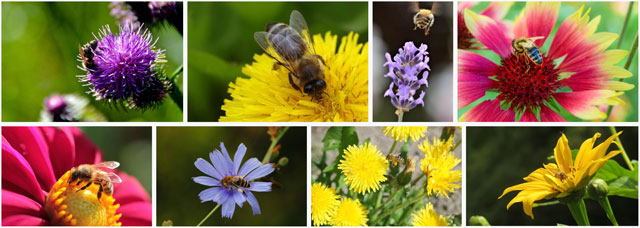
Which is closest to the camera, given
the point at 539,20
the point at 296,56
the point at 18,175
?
the point at 296,56

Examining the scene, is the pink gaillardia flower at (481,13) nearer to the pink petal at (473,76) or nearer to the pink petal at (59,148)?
the pink petal at (473,76)

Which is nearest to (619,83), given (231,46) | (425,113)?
(425,113)

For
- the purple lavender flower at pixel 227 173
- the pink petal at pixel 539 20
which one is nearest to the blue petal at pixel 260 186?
the purple lavender flower at pixel 227 173

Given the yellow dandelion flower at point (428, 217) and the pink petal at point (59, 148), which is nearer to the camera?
the pink petal at point (59, 148)

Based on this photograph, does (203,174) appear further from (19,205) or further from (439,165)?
(439,165)

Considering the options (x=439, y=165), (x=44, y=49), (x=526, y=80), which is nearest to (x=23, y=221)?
(x=44, y=49)
